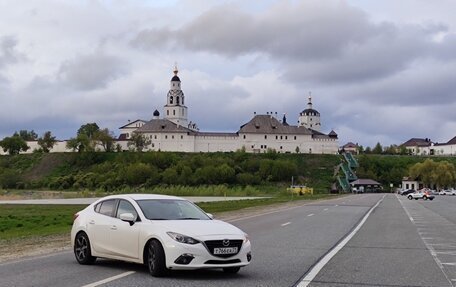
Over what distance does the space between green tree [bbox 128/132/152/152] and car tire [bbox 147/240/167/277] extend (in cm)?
16434

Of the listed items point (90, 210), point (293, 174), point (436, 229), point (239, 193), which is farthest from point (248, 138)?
point (90, 210)

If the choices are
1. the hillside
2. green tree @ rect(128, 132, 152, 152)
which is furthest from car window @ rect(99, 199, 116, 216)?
green tree @ rect(128, 132, 152, 152)

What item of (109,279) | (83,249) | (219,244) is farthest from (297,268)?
(83,249)

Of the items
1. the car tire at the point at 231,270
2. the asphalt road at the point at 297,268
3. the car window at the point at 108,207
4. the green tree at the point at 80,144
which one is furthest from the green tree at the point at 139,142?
the car tire at the point at 231,270

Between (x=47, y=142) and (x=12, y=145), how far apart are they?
29.9 ft

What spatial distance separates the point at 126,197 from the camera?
1390 centimetres

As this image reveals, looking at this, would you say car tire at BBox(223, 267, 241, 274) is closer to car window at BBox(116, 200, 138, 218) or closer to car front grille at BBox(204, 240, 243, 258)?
car front grille at BBox(204, 240, 243, 258)

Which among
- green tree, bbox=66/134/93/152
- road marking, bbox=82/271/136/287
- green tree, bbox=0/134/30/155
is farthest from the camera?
green tree, bbox=0/134/30/155

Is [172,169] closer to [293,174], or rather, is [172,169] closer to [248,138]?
[293,174]

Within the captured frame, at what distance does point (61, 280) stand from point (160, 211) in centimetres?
234

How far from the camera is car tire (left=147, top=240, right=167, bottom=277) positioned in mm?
12078

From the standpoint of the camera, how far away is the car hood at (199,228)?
12086 mm

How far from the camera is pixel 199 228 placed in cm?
1231

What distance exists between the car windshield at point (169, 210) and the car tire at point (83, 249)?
1721 mm
